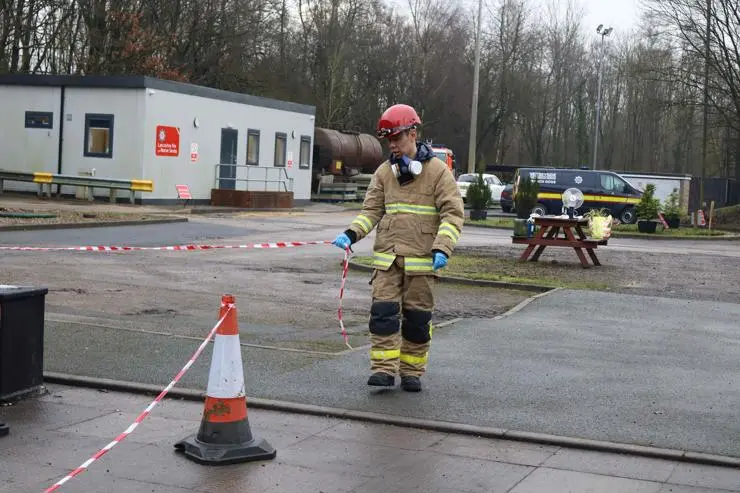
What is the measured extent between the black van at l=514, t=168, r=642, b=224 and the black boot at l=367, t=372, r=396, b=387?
33.0 metres

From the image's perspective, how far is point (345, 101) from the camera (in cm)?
Answer: 7006

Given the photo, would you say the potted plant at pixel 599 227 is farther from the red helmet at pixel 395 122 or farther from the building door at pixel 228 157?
the building door at pixel 228 157

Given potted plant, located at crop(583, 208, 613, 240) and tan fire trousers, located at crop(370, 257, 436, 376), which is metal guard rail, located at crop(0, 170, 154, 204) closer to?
potted plant, located at crop(583, 208, 613, 240)

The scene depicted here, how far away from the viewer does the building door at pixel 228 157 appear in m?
38.0

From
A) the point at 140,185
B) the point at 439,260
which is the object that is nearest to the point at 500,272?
the point at 439,260

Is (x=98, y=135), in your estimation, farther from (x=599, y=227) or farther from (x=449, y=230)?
(x=449, y=230)

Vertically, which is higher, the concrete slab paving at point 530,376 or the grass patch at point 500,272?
the grass patch at point 500,272

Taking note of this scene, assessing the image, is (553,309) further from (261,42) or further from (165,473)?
(261,42)

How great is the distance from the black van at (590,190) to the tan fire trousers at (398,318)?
32855 mm

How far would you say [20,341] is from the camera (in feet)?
24.2

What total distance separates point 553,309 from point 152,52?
39.9 meters

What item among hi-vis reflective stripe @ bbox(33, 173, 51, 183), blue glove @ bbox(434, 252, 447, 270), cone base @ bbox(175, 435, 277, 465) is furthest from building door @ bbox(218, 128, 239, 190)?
cone base @ bbox(175, 435, 277, 465)

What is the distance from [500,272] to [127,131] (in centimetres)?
1863

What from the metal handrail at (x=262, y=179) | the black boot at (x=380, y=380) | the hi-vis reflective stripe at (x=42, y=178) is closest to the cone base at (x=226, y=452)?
the black boot at (x=380, y=380)
